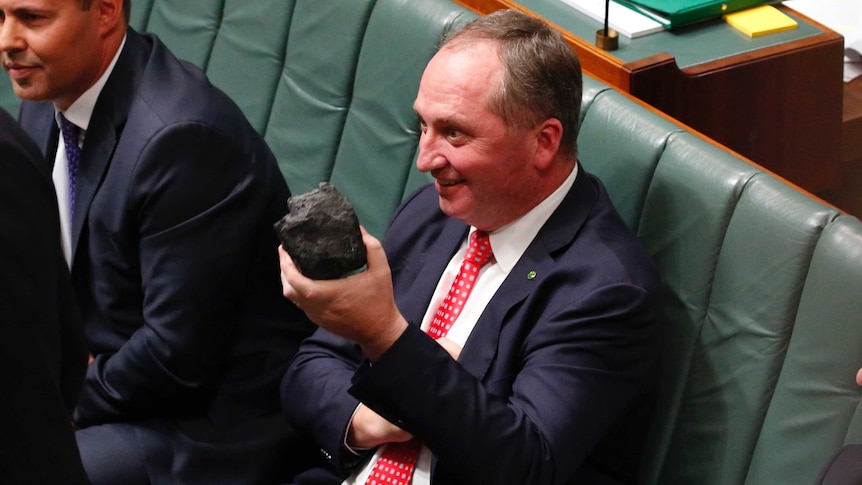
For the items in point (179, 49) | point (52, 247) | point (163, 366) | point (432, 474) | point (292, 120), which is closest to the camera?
point (52, 247)

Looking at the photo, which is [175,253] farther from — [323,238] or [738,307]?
[738,307]

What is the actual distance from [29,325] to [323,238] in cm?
38

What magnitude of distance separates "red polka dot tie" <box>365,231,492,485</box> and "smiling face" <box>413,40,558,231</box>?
0.05 metres

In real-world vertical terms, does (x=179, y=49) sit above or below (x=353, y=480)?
above

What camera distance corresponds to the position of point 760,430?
177 centimetres

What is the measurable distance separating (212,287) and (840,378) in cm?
98

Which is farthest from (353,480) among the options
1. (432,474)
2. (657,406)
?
(657,406)

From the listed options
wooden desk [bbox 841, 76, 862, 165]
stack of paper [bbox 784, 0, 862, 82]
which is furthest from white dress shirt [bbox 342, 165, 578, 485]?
stack of paper [bbox 784, 0, 862, 82]

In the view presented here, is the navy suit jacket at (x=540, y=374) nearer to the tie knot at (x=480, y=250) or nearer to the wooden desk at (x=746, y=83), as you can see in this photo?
the tie knot at (x=480, y=250)

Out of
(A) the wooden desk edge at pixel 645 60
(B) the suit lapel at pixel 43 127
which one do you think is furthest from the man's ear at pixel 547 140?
(B) the suit lapel at pixel 43 127

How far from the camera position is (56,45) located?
6.67 feet

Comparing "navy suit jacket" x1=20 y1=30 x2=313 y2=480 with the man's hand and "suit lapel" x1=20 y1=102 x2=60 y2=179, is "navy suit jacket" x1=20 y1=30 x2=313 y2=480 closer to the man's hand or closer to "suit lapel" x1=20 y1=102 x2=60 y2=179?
"suit lapel" x1=20 y1=102 x2=60 y2=179

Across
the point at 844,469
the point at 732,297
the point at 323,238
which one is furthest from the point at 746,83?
the point at 323,238

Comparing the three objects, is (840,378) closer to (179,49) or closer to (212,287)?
(212,287)
